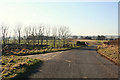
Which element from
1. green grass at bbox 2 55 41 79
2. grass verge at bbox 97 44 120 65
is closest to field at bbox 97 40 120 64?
grass verge at bbox 97 44 120 65

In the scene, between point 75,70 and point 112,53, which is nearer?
point 75,70

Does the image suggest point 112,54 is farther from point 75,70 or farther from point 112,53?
point 75,70

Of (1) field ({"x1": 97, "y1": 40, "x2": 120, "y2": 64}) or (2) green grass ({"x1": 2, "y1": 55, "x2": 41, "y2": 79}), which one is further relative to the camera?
(1) field ({"x1": 97, "y1": 40, "x2": 120, "y2": 64})

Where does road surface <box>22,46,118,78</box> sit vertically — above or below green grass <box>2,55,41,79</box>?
below

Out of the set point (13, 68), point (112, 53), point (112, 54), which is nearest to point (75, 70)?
point (13, 68)

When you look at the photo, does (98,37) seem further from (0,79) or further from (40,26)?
(0,79)

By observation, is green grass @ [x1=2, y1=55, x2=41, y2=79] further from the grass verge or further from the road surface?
the grass verge

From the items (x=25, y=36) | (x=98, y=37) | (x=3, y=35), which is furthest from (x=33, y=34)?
(x=98, y=37)

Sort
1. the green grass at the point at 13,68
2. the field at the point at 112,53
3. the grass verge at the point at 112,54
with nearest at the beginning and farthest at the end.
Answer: the green grass at the point at 13,68, the grass verge at the point at 112,54, the field at the point at 112,53

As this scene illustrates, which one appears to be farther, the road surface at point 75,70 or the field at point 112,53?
the field at point 112,53

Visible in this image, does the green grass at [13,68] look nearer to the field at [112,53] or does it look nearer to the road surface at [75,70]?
the road surface at [75,70]

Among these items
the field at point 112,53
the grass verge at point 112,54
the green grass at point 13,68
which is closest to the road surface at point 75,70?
the green grass at point 13,68

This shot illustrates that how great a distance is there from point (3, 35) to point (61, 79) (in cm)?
3841

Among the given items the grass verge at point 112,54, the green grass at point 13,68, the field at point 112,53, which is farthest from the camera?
the field at point 112,53
